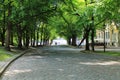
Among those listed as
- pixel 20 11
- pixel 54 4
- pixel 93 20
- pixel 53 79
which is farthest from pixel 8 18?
pixel 53 79

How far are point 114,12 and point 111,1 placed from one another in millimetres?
3156

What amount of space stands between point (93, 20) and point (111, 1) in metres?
15.5

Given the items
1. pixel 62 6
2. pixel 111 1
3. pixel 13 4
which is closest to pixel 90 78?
pixel 111 1

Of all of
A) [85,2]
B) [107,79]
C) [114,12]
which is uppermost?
[85,2]

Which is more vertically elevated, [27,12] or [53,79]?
[27,12]

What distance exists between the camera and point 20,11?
120ft

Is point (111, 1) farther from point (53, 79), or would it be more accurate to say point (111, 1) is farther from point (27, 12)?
point (53, 79)

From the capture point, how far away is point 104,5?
29.1 meters

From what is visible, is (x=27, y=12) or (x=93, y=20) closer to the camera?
(x=27, y=12)

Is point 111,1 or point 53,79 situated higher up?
point 111,1

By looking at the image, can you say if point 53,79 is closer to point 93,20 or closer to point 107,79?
point 107,79

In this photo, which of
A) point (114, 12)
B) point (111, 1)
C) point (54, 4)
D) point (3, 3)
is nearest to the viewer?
point (111, 1)

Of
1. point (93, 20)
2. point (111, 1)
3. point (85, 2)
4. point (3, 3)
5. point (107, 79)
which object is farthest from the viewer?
point (85, 2)

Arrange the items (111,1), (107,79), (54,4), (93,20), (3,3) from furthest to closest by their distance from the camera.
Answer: (93,20), (54,4), (3,3), (111,1), (107,79)
